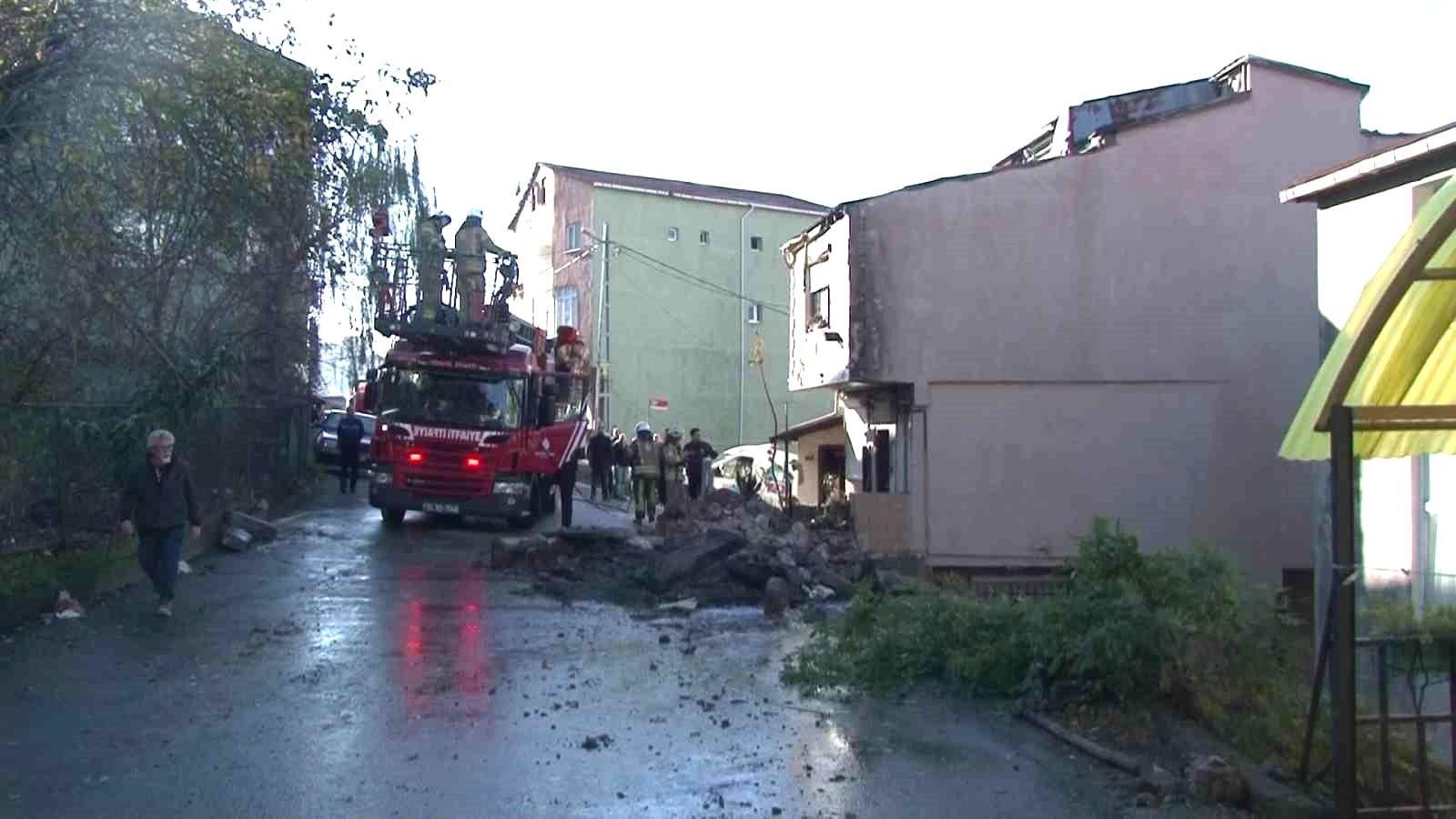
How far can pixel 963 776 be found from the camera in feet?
25.6

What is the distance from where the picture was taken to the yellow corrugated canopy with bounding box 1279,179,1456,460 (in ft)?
21.5

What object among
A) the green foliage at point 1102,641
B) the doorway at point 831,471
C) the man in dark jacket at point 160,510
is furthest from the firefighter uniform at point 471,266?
the green foliage at point 1102,641

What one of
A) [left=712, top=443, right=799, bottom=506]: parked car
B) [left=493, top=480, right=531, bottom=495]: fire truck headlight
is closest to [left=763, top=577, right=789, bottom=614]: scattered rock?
[left=493, top=480, right=531, bottom=495]: fire truck headlight

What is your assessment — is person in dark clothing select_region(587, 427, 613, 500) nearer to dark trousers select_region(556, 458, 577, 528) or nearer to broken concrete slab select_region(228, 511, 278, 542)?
dark trousers select_region(556, 458, 577, 528)

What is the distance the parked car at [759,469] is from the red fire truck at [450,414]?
10022mm

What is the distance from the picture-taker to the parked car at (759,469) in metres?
31.5

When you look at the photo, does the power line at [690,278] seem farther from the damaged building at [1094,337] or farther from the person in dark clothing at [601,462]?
the damaged building at [1094,337]

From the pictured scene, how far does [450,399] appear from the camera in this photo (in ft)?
67.9

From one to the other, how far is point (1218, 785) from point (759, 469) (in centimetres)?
2662

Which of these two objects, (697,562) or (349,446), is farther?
(349,446)

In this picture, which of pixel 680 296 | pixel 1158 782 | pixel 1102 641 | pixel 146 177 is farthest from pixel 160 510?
pixel 680 296

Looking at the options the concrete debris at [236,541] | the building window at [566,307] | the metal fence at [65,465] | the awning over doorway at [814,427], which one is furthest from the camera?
the building window at [566,307]

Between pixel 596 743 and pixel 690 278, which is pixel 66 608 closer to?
pixel 596 743

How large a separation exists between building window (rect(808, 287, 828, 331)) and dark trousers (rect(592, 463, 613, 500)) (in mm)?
8203
